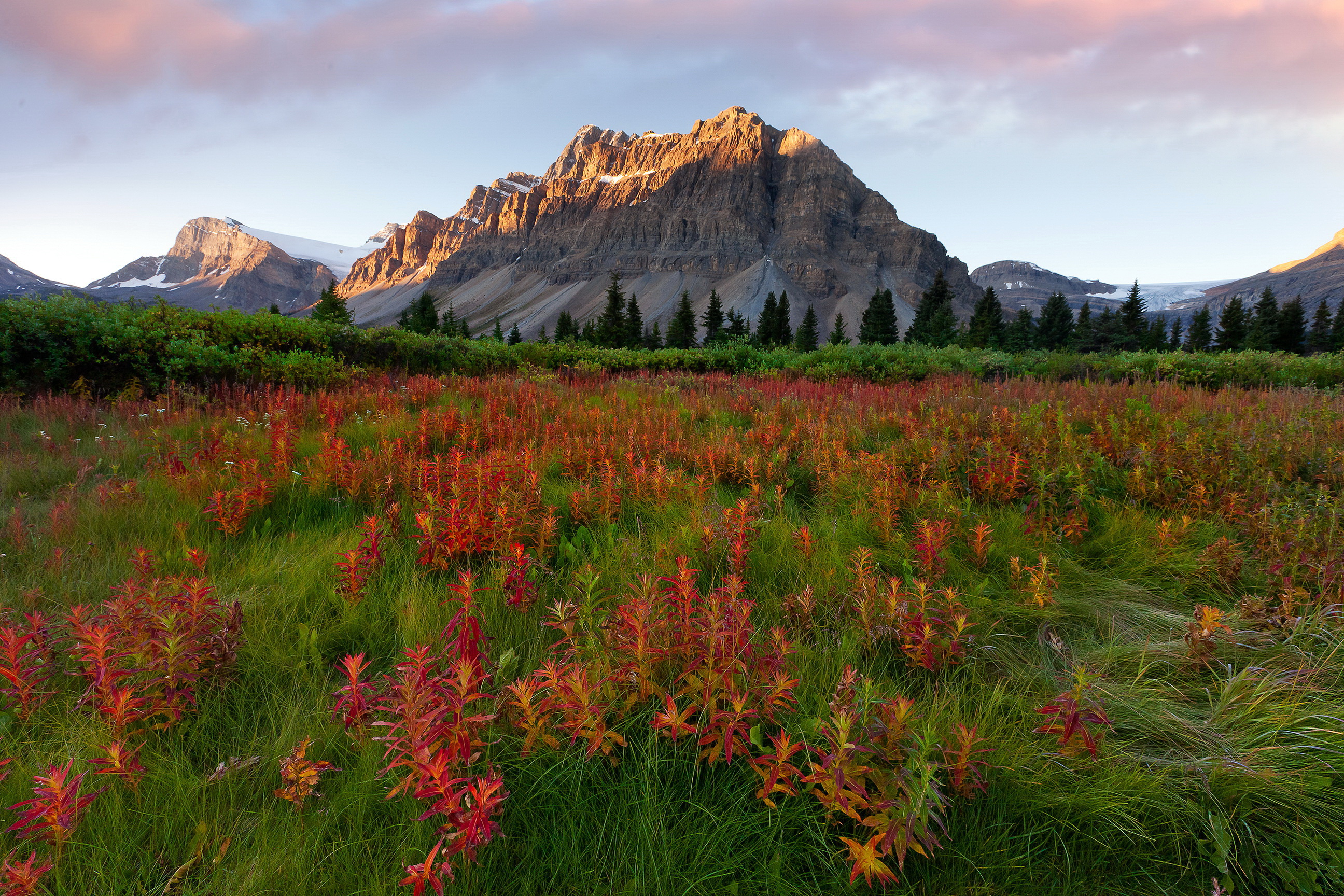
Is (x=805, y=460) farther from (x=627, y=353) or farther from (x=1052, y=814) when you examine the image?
(x=627, y=353)

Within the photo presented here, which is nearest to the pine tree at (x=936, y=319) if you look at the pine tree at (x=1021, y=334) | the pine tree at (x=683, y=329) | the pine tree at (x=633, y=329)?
the pine tree at (x=1021, y=334)

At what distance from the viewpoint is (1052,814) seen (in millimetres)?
1497

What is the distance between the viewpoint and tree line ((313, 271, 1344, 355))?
4716 centimetres

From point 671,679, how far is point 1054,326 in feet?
240

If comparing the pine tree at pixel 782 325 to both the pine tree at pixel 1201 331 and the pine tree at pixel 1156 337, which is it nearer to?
the pine tree at pixel 1156 337

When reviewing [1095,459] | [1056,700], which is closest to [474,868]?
[1056,700]

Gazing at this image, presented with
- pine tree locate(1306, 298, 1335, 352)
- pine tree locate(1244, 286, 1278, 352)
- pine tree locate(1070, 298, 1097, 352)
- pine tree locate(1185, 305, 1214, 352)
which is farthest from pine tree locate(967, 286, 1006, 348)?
pine tree locate(1306, 298, 1335, 352)

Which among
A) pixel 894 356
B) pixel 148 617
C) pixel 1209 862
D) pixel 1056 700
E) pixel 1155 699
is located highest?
pixel 894 356

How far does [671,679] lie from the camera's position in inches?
71.2

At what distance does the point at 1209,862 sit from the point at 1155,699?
1.98 feet

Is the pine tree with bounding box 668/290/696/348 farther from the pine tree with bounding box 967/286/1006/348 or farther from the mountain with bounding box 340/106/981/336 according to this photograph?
the mountain with bounding box 340/106/981/336

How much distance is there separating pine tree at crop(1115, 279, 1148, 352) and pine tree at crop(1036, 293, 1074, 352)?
14.3ft

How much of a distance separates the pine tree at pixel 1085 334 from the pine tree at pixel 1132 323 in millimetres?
2280

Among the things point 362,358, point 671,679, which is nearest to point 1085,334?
point 362,358
